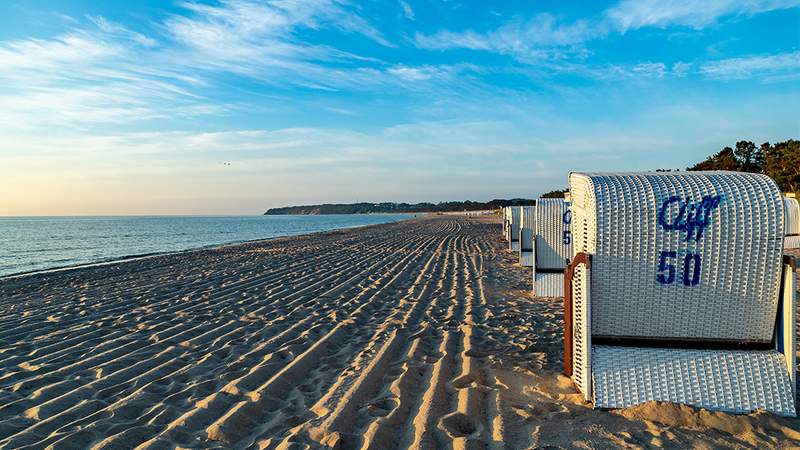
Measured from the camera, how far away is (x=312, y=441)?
309cm

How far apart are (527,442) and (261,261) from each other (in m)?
13.2

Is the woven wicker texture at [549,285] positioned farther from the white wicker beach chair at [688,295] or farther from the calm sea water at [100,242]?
the calm sea water at [100,242]

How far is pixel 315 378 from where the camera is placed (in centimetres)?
433

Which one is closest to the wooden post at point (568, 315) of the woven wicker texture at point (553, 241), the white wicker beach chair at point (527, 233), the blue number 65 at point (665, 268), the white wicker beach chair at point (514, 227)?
the blue number 65 at point (665, 268)

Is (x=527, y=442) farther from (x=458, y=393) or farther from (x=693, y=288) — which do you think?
(x=693, y=288)

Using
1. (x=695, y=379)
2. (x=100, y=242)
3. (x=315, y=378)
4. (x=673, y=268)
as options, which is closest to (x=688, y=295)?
(x=673, y=268)

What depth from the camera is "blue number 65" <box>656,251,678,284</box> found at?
11.1 feet

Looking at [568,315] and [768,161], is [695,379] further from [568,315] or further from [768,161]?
[768,161]

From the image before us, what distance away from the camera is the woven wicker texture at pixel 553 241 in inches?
340

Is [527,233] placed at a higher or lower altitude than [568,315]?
higher

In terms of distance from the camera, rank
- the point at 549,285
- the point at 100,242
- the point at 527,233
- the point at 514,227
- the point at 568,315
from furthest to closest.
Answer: the point at 100,242 → the point at 514,227 → the point at 527,233 → the point at 549,285 → the point at 568,315

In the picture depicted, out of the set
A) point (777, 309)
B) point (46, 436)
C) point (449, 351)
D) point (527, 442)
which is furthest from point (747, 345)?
point (46, 436)

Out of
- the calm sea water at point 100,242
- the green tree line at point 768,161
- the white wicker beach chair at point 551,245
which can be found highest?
the green tree line at point 768,161

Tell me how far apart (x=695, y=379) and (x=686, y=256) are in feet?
2.71
